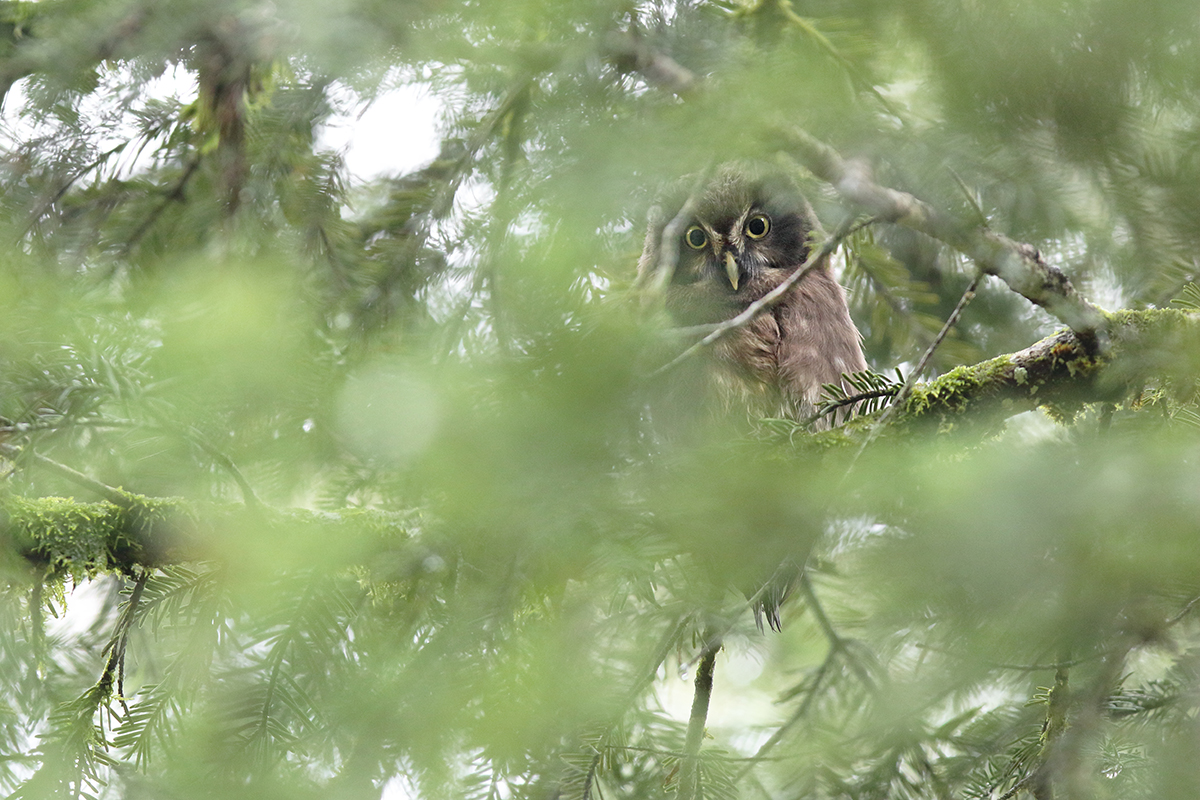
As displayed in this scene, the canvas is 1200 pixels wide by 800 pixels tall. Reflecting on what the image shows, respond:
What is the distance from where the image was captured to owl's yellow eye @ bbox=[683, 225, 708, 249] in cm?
304

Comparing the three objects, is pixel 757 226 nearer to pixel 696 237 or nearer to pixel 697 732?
pixel 696 237

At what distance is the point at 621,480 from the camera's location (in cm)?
92

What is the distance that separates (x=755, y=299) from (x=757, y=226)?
0.94 ft

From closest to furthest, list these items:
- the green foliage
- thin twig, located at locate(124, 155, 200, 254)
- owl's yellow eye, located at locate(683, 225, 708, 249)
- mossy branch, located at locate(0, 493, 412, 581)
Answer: the green foliage → mossy branch, located at locate(0, 493, 412, 581) → thin twig, located at locate(124, 155, 200, 254) → owl's yellow eye, located at locate(683, 225, 708, 249)

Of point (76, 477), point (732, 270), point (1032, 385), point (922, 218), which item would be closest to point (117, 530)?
point (76, 477)

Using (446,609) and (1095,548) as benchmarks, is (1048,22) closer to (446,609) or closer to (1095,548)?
(1095,548)

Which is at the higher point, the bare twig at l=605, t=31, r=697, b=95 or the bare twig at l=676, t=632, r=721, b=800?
the bare twig at l=605, t=31, r=697, b=95

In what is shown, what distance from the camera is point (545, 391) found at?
857mm

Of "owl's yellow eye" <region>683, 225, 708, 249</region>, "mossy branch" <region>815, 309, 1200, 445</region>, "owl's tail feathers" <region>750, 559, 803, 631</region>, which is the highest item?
"mossy branch" <region>815, 309, 1200, 445</region>

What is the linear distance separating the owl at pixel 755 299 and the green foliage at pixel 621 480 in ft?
2.39

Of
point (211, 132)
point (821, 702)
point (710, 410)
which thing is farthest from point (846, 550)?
point (211, 132)

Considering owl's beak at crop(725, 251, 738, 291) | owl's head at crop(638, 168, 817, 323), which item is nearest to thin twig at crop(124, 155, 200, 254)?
owl's head at crop(638, 168, 817, 323)

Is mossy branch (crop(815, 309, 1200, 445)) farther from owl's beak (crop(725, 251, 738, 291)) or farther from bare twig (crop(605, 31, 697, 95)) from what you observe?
owl's beak (crop(725, 251, 738, 291))

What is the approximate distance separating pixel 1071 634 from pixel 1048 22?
28.1 inches
